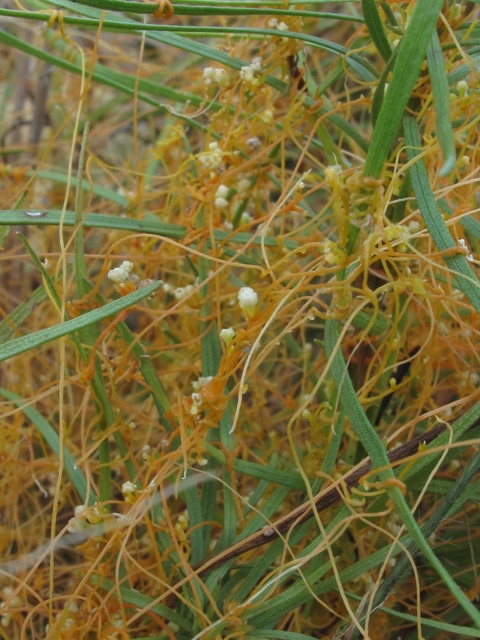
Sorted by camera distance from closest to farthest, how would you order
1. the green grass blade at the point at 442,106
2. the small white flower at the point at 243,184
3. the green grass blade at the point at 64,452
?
the green grass blade at the point at 442,106
the green grass blade at the point at 64,452
the small white flower at the point at 243,184

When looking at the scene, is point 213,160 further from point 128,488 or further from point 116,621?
point 116,621

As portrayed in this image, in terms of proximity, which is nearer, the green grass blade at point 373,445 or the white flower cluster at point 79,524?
the green grass blade at point 373,445

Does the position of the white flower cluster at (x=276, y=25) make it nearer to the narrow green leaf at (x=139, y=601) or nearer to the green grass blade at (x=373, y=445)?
the green grass blade at (x=373, y=445)

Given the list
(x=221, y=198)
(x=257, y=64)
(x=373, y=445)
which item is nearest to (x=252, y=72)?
(x=257, y=64)

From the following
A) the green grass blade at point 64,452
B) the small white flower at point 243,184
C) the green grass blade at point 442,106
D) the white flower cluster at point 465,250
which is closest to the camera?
the green grass blade at point 442,106

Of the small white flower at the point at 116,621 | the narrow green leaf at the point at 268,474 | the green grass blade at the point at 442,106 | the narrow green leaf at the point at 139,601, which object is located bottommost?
the small white flower at the point at 116,621

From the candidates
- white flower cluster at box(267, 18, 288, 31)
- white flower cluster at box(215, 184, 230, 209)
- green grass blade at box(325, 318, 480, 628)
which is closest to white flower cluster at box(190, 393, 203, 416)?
green grass blade at box(325, 318, 480, 628)

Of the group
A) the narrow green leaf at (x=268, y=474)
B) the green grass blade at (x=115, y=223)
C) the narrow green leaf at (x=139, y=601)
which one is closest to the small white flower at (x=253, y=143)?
the green grass blade at (x=115, y=223)
